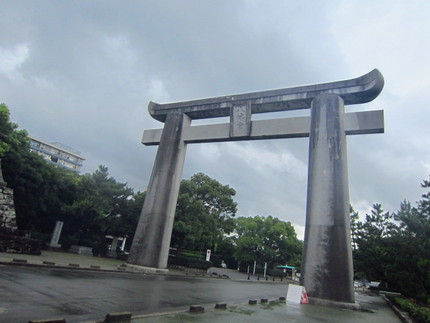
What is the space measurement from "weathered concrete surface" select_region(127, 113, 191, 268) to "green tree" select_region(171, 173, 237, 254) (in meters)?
9.58

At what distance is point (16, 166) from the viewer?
875 inches

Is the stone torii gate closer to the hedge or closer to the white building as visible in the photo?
the hedge

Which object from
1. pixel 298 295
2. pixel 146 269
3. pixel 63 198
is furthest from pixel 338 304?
pixel 63 198

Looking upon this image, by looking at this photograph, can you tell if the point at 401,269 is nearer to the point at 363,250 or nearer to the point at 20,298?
the point at 363,250

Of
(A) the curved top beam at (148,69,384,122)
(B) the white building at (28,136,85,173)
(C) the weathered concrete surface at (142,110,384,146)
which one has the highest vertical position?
(B) the white building at (28,136,85,173)

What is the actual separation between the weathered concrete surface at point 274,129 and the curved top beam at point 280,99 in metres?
0.93

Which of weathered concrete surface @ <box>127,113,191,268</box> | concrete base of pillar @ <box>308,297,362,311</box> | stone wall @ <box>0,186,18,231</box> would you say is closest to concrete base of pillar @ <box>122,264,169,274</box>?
weathered concrete surface @ <box>127,113,191,268</box>

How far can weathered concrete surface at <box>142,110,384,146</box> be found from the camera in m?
13.5

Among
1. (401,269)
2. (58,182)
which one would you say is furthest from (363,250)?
(58,182)

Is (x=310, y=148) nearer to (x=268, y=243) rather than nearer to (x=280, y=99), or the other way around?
(x=280, y=99)

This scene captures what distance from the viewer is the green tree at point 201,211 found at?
27.0m

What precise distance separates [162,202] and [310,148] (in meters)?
8.67

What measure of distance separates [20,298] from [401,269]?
19505 mm

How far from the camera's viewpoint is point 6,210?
1527 centimetres
